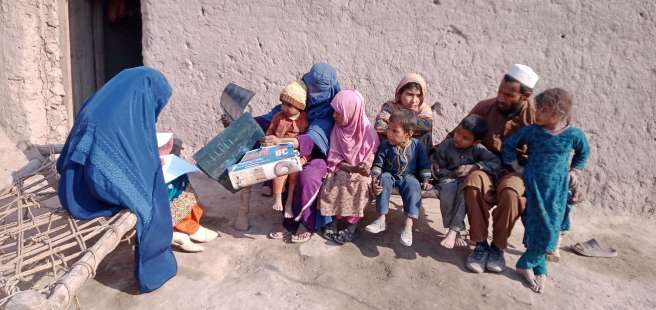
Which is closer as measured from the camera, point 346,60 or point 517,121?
point 517,121

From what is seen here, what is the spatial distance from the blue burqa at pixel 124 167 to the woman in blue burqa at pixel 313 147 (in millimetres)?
926

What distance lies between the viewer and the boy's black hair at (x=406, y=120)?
318 cm

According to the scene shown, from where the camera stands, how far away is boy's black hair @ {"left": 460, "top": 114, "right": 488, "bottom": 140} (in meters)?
3.11

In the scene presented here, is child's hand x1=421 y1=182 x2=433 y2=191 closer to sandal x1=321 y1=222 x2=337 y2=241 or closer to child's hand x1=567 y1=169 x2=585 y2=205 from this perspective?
sandal x1=321 y1=222 x2=337 y2=241

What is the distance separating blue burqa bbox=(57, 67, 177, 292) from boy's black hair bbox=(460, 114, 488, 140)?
80.4 inches

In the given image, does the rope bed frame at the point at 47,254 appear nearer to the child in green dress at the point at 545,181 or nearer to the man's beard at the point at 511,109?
the child in green dress at the point at 545,181

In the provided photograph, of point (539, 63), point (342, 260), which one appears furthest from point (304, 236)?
point (539, 63)

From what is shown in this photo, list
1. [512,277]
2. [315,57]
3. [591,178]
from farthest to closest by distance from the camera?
[315,57], [591,178], [512,277]

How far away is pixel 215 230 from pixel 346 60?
198cm

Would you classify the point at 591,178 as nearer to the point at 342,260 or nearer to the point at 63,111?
the point at 342,260

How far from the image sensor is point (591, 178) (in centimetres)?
409

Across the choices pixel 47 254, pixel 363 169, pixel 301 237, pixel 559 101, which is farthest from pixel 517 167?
pixel 47 254

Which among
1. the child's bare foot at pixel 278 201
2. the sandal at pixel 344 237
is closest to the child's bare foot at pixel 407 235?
the sandal at pixel 344 237

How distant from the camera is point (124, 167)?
2588mm
